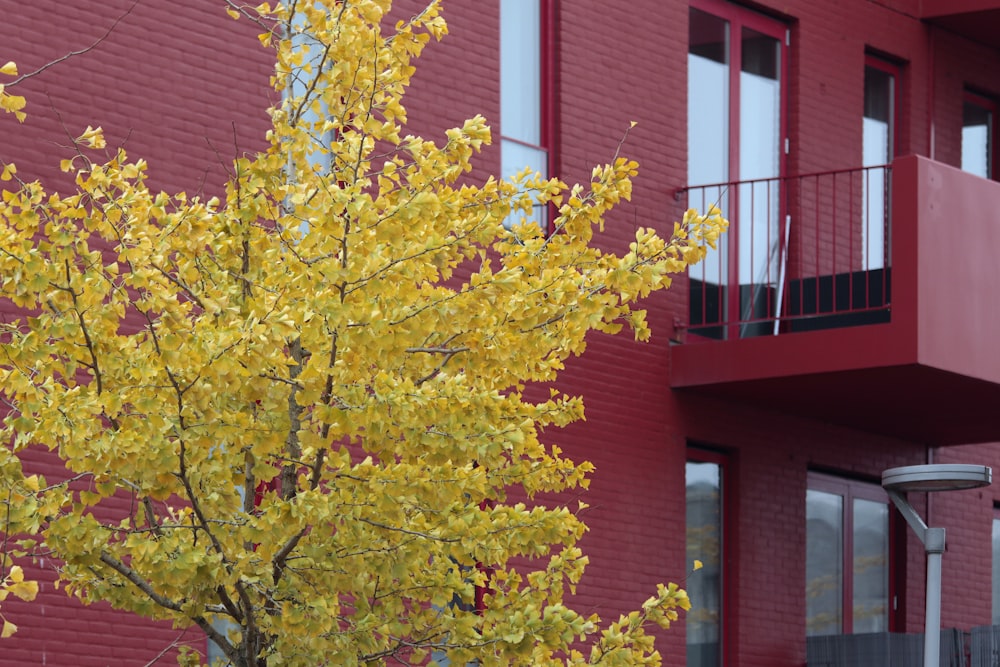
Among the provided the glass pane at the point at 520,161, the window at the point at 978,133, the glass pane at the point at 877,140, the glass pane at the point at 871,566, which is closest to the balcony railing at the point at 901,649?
the glass pane at the point at 871,566

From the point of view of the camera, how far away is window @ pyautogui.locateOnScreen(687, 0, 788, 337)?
15.9 metres

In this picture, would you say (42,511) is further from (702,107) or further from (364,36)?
(702,107)

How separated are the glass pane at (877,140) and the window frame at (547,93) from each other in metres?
3.89

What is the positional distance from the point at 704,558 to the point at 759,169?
3.54m

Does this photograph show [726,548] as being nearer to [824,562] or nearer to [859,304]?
[824,562]

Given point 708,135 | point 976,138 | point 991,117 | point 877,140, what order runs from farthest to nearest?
point 991,117 → point 976,138 → point 877,140 → point 708,135

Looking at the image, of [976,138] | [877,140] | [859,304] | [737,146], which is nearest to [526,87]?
[737,146]

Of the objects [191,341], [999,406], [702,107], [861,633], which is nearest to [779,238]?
[702,107]

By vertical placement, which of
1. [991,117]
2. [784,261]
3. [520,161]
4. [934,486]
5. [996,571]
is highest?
[991,117]

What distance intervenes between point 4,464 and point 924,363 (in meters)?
8.27

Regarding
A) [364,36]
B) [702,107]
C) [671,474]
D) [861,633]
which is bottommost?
[861,633]

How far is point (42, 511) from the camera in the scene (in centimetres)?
720

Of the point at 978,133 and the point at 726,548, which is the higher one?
the point at 978,133

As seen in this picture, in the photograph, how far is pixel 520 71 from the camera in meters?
14.7
